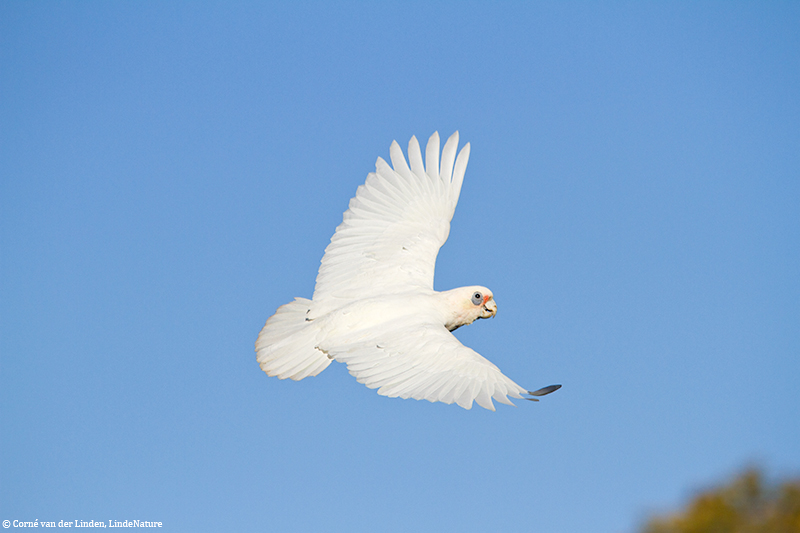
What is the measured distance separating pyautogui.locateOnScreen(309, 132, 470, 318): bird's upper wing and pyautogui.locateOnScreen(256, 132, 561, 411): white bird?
0.8 inches

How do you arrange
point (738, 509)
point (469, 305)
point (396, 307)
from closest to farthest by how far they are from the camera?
point (738, 509) < point (396, 307) < point (469, 305)

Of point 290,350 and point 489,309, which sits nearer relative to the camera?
point 290,350

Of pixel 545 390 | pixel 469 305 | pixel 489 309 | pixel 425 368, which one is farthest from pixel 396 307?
pixel 545 390

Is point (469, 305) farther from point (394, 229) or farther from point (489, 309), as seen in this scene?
point (394, 229)

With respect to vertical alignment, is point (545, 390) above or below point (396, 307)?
below

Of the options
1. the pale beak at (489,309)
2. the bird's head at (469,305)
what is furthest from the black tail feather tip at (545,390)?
the pale beak at (489,309)

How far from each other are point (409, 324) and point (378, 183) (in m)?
3.66

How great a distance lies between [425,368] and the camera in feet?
34.1

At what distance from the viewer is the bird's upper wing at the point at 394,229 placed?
521 inches

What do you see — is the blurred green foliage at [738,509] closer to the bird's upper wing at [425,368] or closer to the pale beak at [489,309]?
the bird's upper wing at [425,368]

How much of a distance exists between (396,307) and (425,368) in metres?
1.88

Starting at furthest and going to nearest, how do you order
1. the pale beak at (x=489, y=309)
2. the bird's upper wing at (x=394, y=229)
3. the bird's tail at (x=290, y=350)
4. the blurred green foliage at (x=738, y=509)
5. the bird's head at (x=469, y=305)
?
the pale beak at (x=489, y=309) → the bird's upper wing at (x=394, y=229) → the bird's head at (x=469, y=305) → the bird's tail at (x=290, y=350) → the blurred green foliage at (x=738, y=509)

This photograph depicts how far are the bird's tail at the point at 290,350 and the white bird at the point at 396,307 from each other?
0.02 meters

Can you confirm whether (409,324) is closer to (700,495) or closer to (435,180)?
(435,180)
